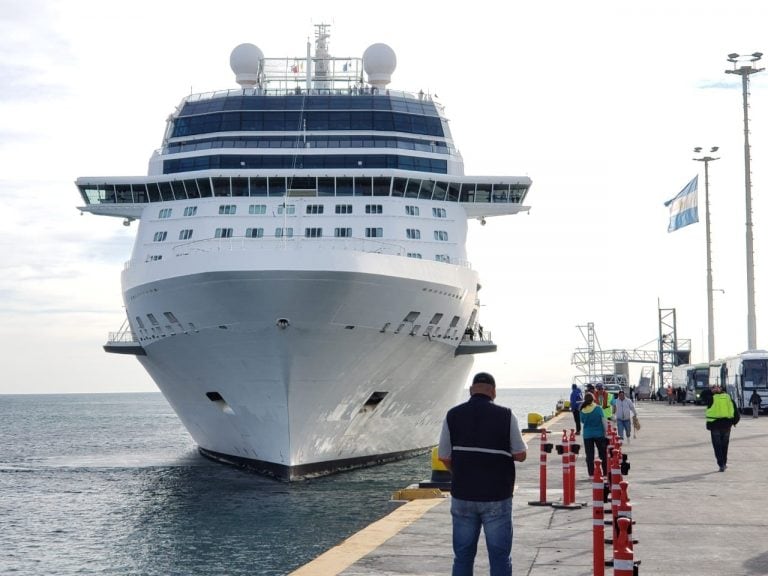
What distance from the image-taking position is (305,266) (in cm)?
2273

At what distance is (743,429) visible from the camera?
1233 inches

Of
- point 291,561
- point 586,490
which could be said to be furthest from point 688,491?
point 291,561

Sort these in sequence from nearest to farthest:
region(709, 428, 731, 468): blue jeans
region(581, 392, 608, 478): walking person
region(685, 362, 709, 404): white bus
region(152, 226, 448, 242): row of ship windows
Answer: region(581, 392, 608, 478): walking person, region(709, 428, 731, 468): blue jeans, region(152, 226, 448, 242): row of ship windows, region(685, 362, 709, 404): white bus

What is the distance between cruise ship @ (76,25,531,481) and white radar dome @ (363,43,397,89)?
7 cm

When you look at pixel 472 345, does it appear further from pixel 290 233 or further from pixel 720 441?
pixel 720 441

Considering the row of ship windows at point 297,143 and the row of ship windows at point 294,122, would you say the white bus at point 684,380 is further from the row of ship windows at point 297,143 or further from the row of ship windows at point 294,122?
the row of ship windows at point 297,143

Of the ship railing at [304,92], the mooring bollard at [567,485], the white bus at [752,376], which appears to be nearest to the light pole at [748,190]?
the white bus at [752,376]

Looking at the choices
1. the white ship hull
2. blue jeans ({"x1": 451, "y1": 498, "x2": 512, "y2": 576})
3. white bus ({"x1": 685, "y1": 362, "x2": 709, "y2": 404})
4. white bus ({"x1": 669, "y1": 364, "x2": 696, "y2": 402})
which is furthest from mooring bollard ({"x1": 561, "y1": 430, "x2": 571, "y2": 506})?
white bus ({"x1": 669, "y1": 364, "x2": 696, "y2": 402})

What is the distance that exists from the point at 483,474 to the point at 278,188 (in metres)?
23.5

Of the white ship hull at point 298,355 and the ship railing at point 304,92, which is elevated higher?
the ship railing at point 304,92

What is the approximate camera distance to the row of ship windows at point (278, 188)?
29.8 meters

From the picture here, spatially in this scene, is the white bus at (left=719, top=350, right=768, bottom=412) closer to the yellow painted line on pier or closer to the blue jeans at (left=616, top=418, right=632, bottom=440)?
the blue jeans at (left=616, top=418, right=632, bottom=440)

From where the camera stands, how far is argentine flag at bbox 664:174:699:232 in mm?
52688

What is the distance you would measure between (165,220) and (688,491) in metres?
19.2
